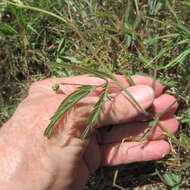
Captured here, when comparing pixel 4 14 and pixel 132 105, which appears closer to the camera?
pixel 132 105

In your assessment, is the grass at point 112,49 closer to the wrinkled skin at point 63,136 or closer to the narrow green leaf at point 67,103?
the wrinkled skin at point 63,136

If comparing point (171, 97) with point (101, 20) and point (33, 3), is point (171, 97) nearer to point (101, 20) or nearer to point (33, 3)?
point (101, 20)

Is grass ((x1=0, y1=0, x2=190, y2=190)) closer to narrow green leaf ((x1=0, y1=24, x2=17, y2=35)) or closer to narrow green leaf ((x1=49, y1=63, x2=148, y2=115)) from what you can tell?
narrow green leaf ((x1=0, y1=24, x2=17, y2=35))

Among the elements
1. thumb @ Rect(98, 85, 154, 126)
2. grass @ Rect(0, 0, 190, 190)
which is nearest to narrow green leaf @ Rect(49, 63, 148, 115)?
thumb @ Rect(98, 85, 154, 126)

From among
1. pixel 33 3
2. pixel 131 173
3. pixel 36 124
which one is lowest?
pixel 131 173

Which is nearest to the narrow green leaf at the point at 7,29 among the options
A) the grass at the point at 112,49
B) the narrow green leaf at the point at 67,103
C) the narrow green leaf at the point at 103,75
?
the grass at the point at 112,49

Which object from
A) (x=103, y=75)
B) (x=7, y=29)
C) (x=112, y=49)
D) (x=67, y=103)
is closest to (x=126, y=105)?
(x=103, y=75)

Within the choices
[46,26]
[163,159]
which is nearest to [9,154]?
[163,159]
